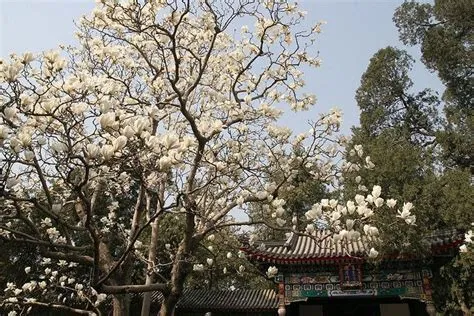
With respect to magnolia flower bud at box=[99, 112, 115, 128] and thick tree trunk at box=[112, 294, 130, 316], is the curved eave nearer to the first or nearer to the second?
thick tree trunk at box=[112, 294, 130, 316]

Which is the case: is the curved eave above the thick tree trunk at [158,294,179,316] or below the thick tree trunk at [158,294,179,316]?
above

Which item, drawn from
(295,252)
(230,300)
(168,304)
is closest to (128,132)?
(168,304)

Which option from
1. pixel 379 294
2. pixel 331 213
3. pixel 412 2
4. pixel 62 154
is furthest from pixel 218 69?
pixel 412 2

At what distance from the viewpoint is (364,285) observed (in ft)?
32.8

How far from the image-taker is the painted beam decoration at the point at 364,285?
977 cm

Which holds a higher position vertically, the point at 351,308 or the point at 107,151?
the point at 107,151

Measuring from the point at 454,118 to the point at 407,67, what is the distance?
4.61 m

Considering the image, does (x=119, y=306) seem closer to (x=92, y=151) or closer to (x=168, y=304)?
(x=168, y=304)

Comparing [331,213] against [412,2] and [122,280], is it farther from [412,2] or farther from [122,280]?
[412,2]

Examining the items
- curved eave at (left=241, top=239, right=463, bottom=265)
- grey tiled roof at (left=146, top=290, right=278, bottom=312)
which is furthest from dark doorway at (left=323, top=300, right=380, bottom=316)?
curved eave at (left=241, top=239, right=463, bottom=265)

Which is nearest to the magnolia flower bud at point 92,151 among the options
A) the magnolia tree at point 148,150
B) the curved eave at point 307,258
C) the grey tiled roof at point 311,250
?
the magnolia tree at point 148,150

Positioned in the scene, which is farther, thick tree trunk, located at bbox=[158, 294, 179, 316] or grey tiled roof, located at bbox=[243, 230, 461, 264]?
grey tiled roof, located at bbox=[243, 230, 461, 264]

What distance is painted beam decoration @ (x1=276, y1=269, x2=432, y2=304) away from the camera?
9.77 meters

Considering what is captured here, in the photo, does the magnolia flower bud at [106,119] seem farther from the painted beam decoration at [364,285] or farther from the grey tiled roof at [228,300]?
the grey tiled roof at [228,300]
